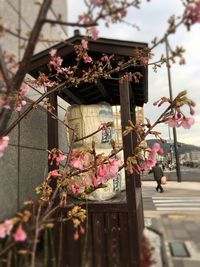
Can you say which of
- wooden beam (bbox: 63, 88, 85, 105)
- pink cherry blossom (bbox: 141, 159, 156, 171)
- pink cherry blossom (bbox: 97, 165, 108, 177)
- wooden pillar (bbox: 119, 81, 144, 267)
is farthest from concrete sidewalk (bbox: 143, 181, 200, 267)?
wooden beam (bbox: 63, 88, 85, 105)

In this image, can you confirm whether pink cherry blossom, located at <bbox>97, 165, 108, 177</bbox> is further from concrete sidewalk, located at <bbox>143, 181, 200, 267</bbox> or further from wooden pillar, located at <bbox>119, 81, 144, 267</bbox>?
wooden pillar, located at <bbox>119, 81, 144, 267</bbox>

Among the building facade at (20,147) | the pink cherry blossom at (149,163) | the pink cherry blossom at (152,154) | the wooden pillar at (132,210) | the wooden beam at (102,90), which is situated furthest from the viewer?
the wooden beam at (102,90)

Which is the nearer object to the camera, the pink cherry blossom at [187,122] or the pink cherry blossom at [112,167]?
the pink cherry blossom at [187,122]

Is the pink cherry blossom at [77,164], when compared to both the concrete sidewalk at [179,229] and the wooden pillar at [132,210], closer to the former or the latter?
the concrete sidewalk at [179,229]

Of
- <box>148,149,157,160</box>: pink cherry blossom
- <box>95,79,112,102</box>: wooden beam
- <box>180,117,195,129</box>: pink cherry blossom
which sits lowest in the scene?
<box>148,149,157,160</box>: pink cherry blossom

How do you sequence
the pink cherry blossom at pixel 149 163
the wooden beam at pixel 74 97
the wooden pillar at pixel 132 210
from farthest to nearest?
the wooden beam at pixel 74 97 → the wooden pillar at pixel 132 210 → the pink cherry blossom at pixel 149 163

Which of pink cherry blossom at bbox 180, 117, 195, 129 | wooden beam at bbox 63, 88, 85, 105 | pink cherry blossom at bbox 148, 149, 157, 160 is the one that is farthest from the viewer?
wooden beam at bbox 63, 88, 85, 105

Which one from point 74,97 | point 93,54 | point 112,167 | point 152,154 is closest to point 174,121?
point 152,154

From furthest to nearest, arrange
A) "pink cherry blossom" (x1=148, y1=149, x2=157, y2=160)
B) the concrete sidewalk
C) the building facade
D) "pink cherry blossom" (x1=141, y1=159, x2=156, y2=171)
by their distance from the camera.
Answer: the building facade
"pink cherry blossom" (x1=141, y1=159, x2=156, y2=171)
"pink cherry blossom" (x1=148, y1=149, x2=157, y2=160)
the concrete sidewalk

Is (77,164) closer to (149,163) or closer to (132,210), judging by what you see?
(149,163)

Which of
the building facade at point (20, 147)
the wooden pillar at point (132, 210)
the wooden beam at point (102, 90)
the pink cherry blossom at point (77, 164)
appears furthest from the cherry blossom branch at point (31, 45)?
the wooden beam at point (102, 90)

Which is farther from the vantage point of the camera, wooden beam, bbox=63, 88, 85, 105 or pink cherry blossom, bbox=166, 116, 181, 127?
Result: wooden beam, bbox=63, 88, 85, 105

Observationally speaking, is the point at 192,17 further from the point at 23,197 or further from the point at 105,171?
the point at 23,197

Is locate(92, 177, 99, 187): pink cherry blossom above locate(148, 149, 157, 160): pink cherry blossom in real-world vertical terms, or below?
below
